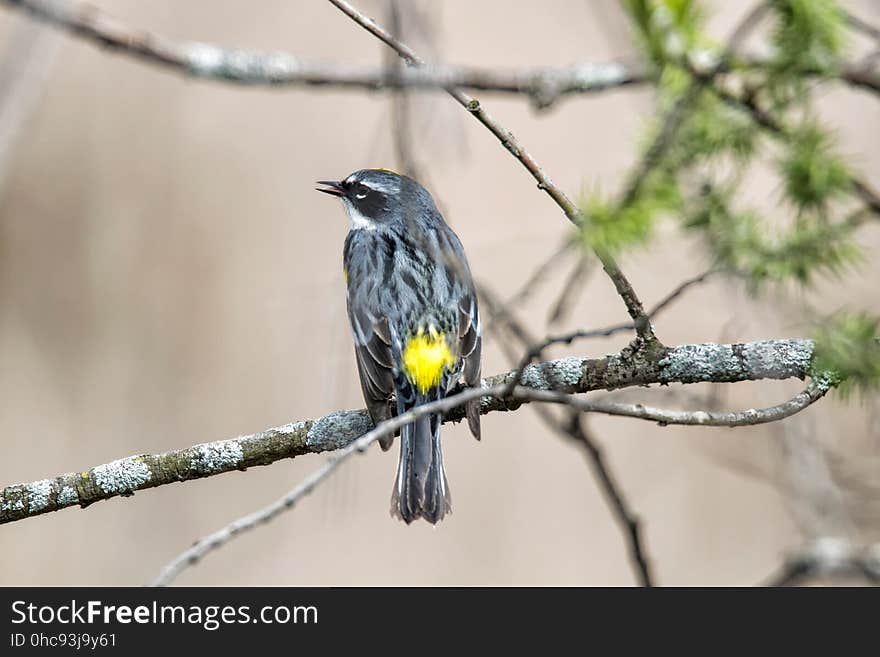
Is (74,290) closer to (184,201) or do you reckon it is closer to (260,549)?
(184,201)

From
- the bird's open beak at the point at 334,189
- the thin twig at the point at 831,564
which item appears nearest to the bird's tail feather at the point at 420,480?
the bird's open beak at the point at 334,189

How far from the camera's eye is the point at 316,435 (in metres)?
3.42

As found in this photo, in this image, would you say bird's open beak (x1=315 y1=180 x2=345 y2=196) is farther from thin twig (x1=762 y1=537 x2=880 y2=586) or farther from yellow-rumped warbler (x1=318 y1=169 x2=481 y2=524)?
thin twig (x1=762 y1=537 x2=880 y2=586)

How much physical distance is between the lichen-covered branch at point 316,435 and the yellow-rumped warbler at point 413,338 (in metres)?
0.27

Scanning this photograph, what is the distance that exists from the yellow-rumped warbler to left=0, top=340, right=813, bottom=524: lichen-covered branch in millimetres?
273

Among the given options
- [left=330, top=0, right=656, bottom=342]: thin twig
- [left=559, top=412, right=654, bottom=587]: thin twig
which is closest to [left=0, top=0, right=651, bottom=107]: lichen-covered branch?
[left=330, top=0, right=656, bottom=342]: thin twig

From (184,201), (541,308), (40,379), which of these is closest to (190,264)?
(184,201)

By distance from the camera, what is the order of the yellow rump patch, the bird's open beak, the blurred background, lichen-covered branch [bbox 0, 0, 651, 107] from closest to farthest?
lichen-covered branch [bbox 0, 0, 651, 107] < the yellow rump patch < the bird's open beak < the blurred background

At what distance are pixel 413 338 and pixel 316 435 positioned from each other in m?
0.88

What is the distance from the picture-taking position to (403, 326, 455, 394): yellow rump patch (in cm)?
406

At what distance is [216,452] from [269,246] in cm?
353

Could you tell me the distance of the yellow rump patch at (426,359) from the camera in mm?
4062

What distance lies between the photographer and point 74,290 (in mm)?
6527

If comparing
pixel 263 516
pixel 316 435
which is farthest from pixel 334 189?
pixel 263 516
